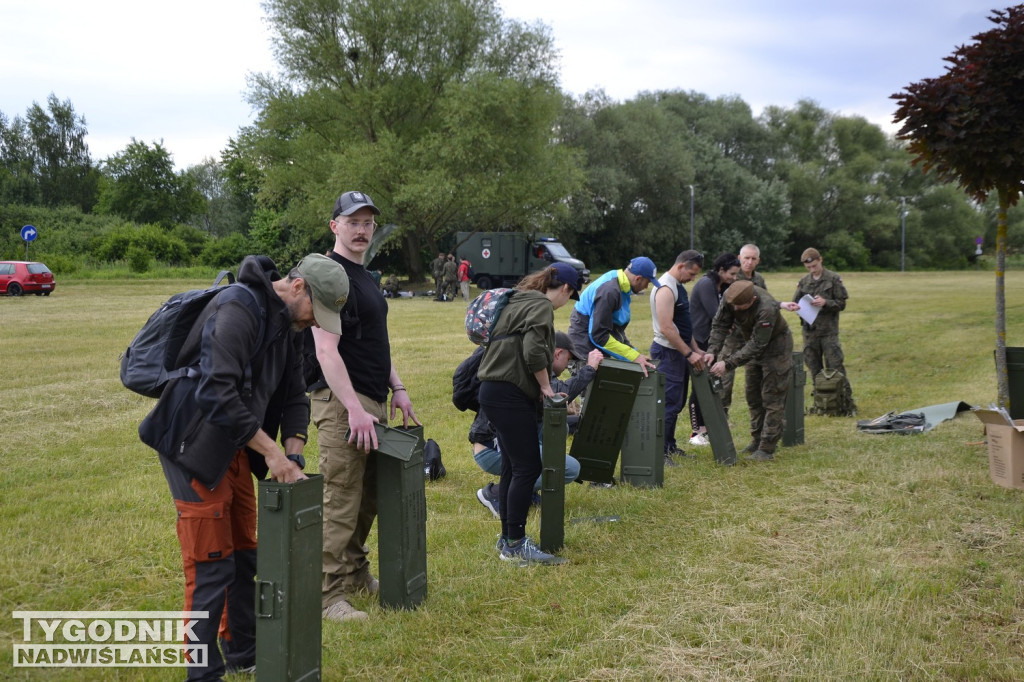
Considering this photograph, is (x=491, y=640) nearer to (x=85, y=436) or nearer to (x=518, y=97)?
(x=85, y=436)

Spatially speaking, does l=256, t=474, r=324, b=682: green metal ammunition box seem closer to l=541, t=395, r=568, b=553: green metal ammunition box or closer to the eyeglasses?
the eyeglasses

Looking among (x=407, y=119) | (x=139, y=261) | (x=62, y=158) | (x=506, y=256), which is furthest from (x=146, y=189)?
(x=506, y=256)

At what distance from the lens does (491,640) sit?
4.28 m

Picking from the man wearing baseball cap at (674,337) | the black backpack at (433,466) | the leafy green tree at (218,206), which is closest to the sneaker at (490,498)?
the black backpack at (433,466)

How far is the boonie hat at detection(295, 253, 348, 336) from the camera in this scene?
12.1 ft

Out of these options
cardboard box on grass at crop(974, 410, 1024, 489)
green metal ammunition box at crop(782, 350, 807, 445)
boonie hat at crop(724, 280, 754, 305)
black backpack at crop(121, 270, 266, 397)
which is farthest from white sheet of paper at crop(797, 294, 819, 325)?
black backpack at crop(121, 270, 266, 397)

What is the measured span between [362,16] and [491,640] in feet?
123

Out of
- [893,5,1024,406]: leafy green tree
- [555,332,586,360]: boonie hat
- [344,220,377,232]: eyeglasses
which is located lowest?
[555,332,586,360]: boonie hat

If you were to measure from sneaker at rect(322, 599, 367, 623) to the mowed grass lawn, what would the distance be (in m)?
0.08

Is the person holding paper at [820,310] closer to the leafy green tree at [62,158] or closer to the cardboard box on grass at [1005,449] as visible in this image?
the cardboard box on grass at [1005,449]

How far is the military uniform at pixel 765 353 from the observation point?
7.99 m

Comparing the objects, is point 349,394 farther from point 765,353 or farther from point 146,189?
point 146,189

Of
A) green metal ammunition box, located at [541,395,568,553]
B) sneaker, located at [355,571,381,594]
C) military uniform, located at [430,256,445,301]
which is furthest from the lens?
military uniform, located at [430,256,445,301]

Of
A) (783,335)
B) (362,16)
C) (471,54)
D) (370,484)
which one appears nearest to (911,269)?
(471,54)
